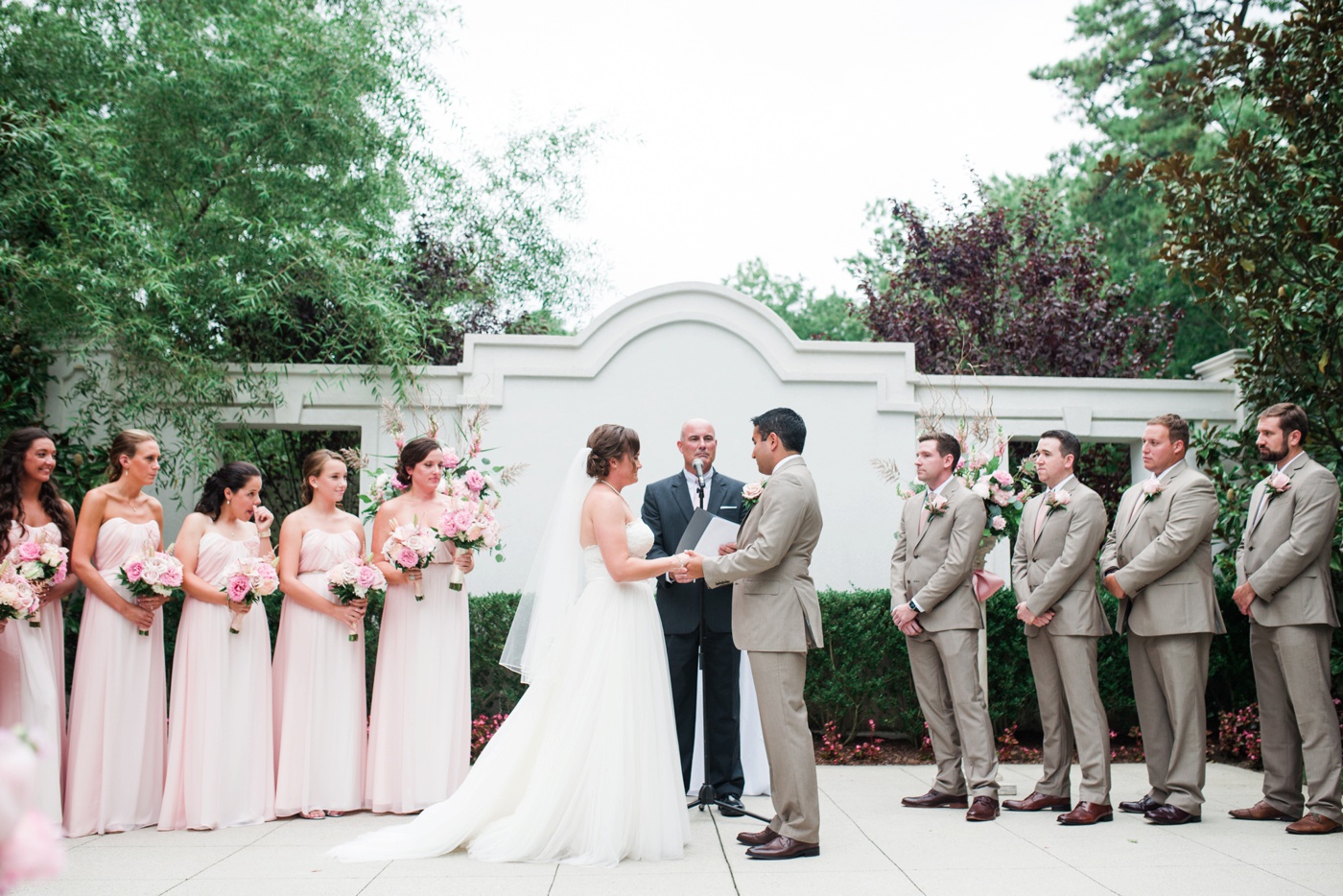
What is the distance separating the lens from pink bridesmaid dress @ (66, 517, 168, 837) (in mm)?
5660

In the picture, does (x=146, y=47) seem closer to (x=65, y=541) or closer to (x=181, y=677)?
(x=65, y=541)

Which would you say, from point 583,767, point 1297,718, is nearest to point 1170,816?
point 1297,718

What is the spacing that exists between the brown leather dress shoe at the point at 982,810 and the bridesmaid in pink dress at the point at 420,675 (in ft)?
9.57

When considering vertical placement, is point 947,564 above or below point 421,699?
above

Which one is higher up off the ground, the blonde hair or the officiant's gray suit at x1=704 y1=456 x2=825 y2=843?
the blonde hair

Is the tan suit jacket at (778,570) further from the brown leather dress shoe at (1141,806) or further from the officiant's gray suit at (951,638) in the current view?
the brown leather dress shoe at (1141,806)

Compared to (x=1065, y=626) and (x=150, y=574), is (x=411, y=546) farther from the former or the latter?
(x=1065, y=626)

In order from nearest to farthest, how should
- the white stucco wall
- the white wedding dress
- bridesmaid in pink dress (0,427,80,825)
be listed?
the white wedding dress → bridesmaid in pink dress (0,427,80,825) → the white stucco wall

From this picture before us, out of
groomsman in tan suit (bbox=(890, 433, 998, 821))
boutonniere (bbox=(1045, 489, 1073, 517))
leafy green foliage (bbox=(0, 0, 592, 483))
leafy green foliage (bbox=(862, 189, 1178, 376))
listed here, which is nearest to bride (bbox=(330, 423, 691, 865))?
groomsman in tan suit (bbox=(890, 433, 998, 821))

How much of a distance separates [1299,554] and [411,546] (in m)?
4.83

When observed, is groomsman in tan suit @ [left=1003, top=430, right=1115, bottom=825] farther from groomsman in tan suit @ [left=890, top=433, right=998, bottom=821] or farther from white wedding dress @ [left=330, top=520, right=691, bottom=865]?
white wedding dress @ [left=330, top=520, right=691, bottom=865]

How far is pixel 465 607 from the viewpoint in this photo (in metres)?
6.49

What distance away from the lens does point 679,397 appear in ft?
30.2

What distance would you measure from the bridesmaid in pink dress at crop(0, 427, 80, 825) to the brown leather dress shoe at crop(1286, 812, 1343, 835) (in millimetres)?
6369
